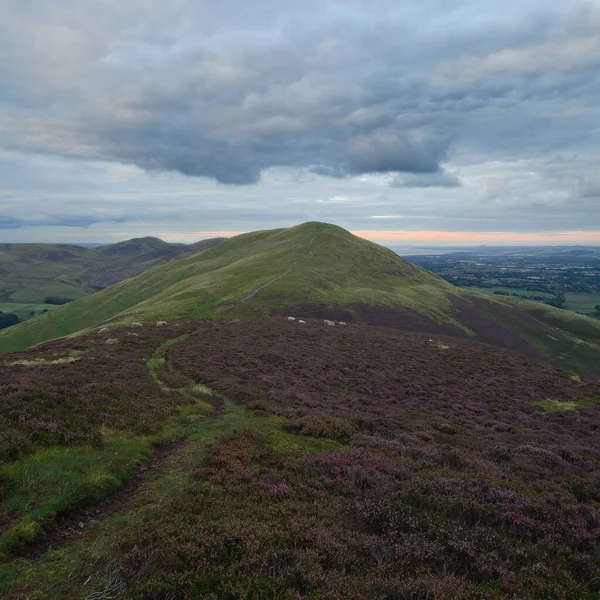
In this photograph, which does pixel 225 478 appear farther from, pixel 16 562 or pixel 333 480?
pixel 16 562

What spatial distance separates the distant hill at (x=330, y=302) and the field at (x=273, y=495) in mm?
53914

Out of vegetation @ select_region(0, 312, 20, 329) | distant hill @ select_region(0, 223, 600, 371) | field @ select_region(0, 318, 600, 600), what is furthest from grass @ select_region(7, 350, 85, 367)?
vegetation @ select_region(0, 312, 20, 329)

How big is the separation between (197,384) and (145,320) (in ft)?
158

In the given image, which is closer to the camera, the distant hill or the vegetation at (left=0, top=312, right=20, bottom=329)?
the distant hill

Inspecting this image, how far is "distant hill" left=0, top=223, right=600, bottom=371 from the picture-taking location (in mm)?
83062

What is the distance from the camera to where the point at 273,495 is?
12117 mm

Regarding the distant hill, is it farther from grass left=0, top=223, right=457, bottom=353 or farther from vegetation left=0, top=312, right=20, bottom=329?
vegetation left=0, top=312, right=20, bottom=329

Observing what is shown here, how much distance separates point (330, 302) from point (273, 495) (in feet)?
252

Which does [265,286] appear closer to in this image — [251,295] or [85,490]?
[251,295]

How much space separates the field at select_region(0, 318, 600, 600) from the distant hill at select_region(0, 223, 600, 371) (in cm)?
5391

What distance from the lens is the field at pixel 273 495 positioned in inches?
322

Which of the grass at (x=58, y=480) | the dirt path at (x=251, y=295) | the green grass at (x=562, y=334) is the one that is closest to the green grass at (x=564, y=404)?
the grass at (x=58, y=480)

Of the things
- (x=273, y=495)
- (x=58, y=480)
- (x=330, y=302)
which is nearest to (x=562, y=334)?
(x=330, y=302)

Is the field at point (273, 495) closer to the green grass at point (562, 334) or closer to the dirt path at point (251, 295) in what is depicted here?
the dirt path at point (251, 295)
